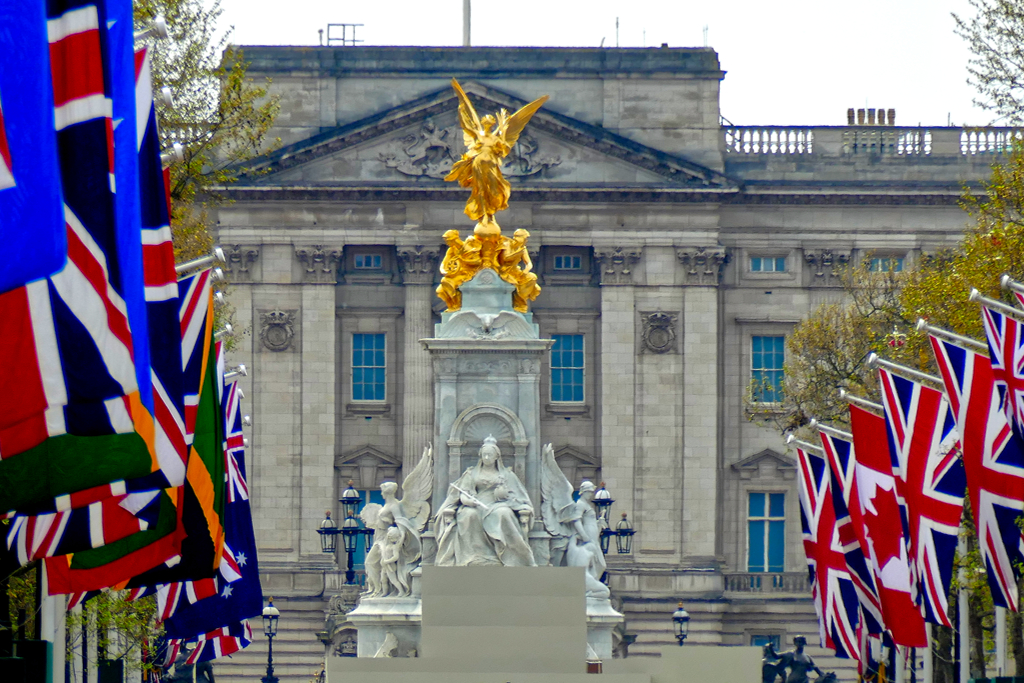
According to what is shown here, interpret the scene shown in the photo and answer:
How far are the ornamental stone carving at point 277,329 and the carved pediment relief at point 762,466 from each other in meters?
16.1

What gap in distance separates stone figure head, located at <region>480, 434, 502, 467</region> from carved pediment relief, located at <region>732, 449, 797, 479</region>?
40.4 meters

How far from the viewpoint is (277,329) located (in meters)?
87.6

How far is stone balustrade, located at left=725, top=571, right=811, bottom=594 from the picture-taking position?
282ft

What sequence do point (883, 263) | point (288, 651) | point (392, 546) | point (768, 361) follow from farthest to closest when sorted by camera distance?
point (883, 263), point (768, 361), point (288, 651), point (392, 546)

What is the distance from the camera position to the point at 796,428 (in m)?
73.4

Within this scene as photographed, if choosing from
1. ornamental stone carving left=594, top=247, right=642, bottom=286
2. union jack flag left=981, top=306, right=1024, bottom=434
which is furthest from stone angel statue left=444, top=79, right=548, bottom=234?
ornamental stone carving left=594, top=247, right=642, bottom=286

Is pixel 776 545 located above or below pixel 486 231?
below

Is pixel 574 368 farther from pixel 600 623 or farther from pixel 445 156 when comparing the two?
pixel 600 623

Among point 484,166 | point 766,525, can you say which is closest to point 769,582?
point 766,525

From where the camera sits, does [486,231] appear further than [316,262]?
No

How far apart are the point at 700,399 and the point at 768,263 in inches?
224

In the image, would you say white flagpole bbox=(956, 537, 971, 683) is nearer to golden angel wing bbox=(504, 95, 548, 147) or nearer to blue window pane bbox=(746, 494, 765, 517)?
golden angel wing bbox=(504, 95, 548, 147)

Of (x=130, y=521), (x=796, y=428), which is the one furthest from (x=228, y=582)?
(x=796, y=428)

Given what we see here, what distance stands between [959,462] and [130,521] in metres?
13.1
